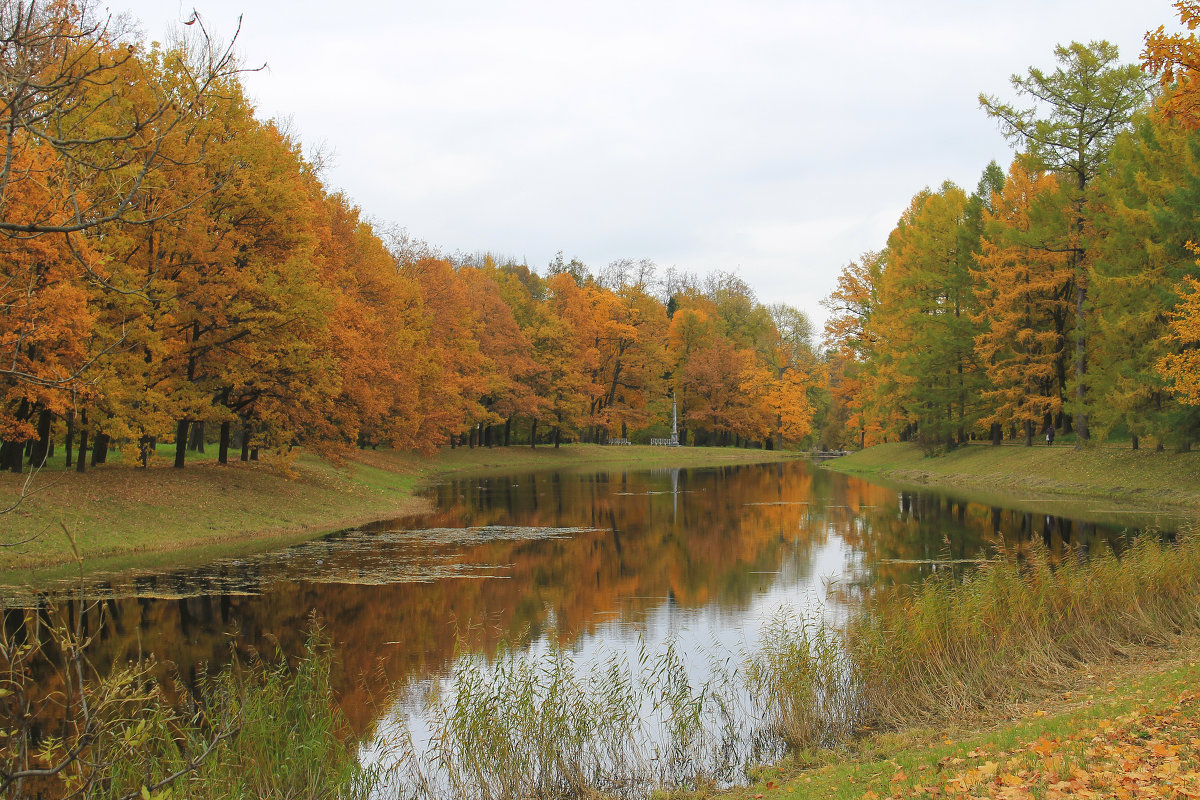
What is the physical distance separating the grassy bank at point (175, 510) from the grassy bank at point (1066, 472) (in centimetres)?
2383

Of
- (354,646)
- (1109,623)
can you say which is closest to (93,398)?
(354,646)

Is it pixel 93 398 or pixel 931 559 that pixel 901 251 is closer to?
pixel 931 559

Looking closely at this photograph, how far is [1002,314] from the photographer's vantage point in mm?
39562

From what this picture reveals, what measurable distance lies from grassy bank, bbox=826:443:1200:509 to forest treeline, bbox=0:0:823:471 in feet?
82.8

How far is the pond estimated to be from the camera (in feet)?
40.3

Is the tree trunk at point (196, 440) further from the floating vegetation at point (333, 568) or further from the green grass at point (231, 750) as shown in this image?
the green grass at point (231, 750)

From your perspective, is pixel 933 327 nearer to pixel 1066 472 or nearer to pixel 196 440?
pixel 1066 472

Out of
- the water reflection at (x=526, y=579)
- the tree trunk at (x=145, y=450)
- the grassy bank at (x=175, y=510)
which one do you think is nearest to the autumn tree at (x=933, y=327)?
the water reflection at (x=526, y=579)

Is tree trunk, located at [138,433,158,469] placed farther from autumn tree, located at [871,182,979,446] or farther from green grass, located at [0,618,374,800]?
autumn tree, located at [871,182,979,446]

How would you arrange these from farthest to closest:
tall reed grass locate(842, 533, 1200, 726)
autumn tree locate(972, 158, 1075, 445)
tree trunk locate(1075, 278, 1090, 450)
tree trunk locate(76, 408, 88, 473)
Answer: autumn tree locate(972, 158, 1075, 445) < tree trunk locate(1075, 278, 1090, 450) < tree trunk locate(76, 408, 88, 473) < tall reed grass locate(842, 533, 1200, 726)

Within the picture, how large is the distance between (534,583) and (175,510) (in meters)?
10.6

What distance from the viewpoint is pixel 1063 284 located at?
3888 cm

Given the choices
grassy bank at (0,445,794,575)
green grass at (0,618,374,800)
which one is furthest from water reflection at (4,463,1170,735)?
grassy bank at (0,445,794,575)

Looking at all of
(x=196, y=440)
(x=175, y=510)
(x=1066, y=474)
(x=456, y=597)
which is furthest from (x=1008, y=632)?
(x=196, y=440)
